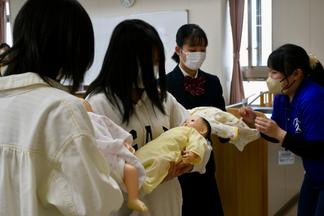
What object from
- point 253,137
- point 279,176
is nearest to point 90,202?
point 253,137

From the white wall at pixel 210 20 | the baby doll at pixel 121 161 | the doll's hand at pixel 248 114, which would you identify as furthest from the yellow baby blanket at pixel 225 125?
the white wall at pixel 210 20

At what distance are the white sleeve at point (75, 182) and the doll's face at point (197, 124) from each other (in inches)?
38.7

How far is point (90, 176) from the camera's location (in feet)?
2.82

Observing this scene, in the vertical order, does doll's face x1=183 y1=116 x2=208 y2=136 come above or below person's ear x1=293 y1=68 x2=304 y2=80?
below

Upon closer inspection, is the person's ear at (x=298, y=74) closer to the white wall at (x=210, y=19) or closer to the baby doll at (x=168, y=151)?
the baby doll at (x=168, y=151)

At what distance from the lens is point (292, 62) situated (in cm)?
203

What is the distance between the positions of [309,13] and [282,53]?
300 cm

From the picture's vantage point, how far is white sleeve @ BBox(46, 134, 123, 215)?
842mm

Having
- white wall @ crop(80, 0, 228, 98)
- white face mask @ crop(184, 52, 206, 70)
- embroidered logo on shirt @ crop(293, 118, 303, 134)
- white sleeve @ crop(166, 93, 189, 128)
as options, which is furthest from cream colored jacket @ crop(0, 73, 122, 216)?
white wall @ crop(80, 0, 228, 98)

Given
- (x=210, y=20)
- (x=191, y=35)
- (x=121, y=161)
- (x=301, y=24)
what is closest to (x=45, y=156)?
(x=121, y=161)

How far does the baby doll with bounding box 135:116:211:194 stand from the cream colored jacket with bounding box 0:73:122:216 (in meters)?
0.58

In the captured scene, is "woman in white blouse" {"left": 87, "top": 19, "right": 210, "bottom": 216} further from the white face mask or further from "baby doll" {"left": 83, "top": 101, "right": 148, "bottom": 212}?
the white face mask

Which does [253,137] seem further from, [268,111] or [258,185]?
[268,111]

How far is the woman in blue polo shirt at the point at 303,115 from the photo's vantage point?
1.90 m
